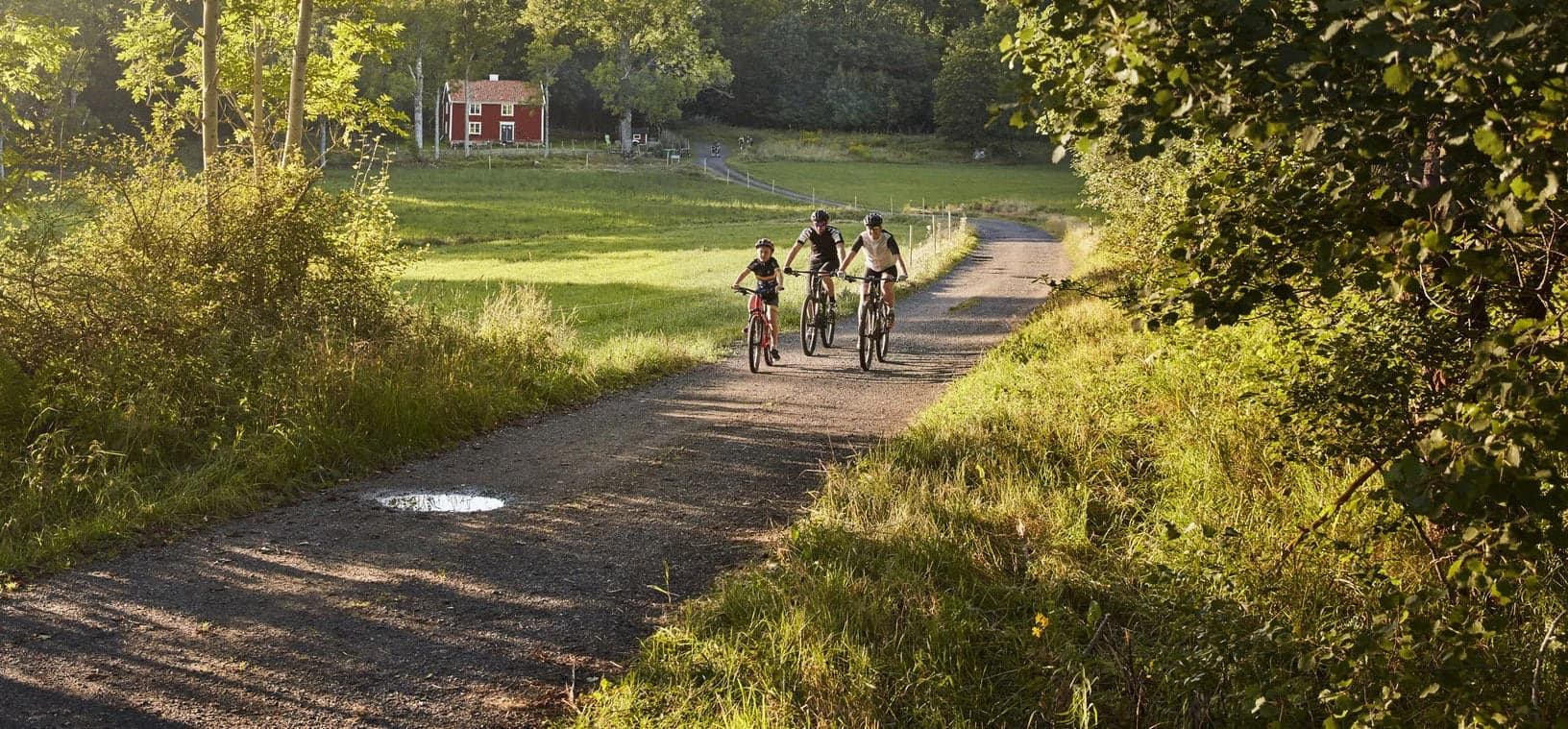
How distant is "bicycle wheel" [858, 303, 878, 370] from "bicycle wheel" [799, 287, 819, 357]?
100 cm

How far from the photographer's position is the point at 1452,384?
16.2 feet

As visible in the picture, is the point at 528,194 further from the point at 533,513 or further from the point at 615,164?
the point at 533,513

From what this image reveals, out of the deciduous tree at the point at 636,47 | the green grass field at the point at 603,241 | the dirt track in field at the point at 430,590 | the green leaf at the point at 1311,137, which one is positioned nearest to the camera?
the green leaf at the point at 1311,137

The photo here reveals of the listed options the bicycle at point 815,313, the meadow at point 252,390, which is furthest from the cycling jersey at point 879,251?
the meadow at point 252,390

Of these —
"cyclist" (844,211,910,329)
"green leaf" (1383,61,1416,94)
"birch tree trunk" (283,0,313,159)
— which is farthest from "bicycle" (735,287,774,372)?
"green leaf" (1383,61,1416,94)

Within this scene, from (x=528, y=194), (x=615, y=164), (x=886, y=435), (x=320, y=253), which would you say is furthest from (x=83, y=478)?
A: (x=615, y=164)

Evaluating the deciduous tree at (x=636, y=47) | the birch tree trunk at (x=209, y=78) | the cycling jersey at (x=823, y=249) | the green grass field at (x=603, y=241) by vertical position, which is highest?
the deciduous tree at (x=636, y=47)

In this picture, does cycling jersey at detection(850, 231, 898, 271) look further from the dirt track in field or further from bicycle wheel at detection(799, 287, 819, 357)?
the dirt track in field

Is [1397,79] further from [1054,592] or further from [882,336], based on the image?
[882,336]

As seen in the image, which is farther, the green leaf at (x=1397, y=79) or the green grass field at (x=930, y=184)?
the green grass field at (x=930, y=184)

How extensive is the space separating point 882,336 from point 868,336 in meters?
0.47

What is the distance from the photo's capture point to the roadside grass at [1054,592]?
14.6 ft

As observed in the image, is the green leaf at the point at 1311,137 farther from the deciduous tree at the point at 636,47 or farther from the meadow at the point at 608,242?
the deciduous tree at the point at 636,47

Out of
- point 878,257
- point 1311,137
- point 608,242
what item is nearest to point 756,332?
point 878,257
